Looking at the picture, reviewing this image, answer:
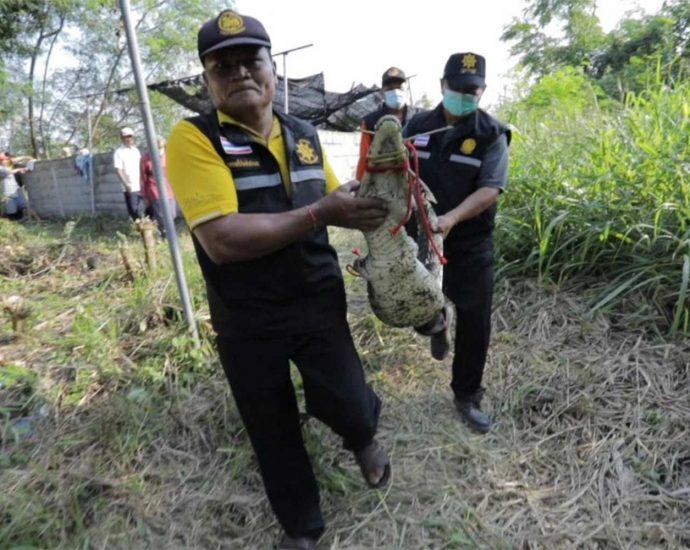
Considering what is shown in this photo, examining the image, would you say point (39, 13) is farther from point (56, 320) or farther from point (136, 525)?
point (136, 525)

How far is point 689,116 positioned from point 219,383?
130 inches

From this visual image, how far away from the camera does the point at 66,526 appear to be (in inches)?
71.6

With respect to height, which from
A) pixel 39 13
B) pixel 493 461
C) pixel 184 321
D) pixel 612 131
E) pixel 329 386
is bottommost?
pixel 493 461

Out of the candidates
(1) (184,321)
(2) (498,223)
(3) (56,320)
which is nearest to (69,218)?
(3) (56,320)

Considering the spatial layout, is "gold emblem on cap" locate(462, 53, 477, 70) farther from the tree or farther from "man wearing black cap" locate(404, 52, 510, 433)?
the tree

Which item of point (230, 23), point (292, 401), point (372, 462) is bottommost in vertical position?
point (372, 462)

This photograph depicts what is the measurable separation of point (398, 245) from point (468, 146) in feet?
2.78

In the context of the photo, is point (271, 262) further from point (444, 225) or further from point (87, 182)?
point (87, 182)

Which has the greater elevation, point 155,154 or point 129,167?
point 155,154

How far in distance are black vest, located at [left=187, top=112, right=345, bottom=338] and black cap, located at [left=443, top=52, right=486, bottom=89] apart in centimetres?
86

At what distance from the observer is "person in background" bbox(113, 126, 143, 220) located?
22.1ft

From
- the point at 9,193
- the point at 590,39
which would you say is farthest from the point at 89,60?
the point at 590,39

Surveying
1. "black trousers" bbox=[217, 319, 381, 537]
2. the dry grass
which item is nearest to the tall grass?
the dry grass

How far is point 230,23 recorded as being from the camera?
1317mm
